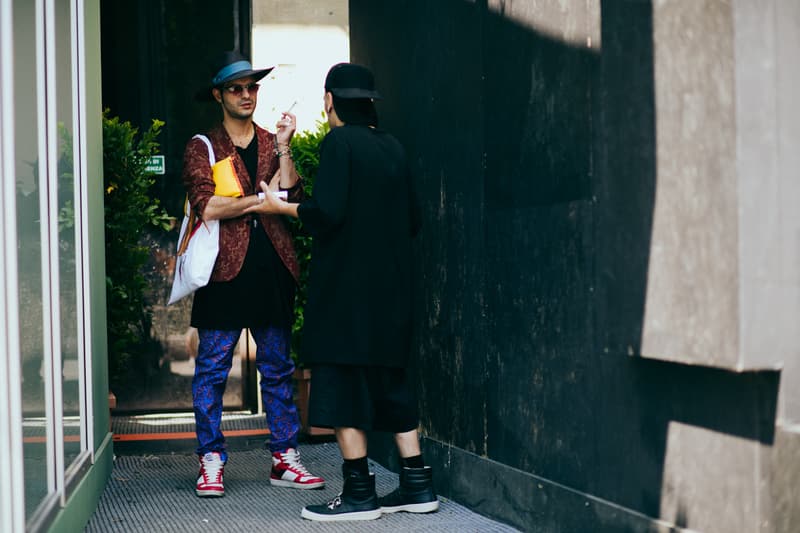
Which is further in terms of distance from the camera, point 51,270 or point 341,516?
Result: point 341,516

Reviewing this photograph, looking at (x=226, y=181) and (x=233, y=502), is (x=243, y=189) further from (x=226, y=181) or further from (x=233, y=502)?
(x=233, y=502)

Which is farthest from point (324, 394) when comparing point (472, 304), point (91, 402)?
point (91, 402)

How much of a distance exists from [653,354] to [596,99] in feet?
3.14

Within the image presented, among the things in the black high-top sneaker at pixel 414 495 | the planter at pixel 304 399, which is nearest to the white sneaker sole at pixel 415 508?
the black high-top sneaker at pixel 414 495

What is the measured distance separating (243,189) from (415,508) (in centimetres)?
174

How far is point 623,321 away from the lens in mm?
3555

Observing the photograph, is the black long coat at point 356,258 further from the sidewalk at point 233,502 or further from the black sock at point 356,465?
the sidewalk at point 233,502

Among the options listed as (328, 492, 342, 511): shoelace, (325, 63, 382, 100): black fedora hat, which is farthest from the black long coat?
(328, 492, 342, 511): shoelace

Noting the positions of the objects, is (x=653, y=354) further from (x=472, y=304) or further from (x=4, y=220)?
(x=4, y=220)

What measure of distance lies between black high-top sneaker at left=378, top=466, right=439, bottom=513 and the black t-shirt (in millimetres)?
1058

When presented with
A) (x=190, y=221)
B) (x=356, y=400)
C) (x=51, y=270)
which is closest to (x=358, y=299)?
(x=356, y=400)

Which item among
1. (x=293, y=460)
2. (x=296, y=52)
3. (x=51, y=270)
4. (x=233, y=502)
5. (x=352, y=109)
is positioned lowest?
(x=233, y=502)

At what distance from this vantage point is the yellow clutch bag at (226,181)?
16.7 feet

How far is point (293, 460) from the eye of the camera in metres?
5.31
